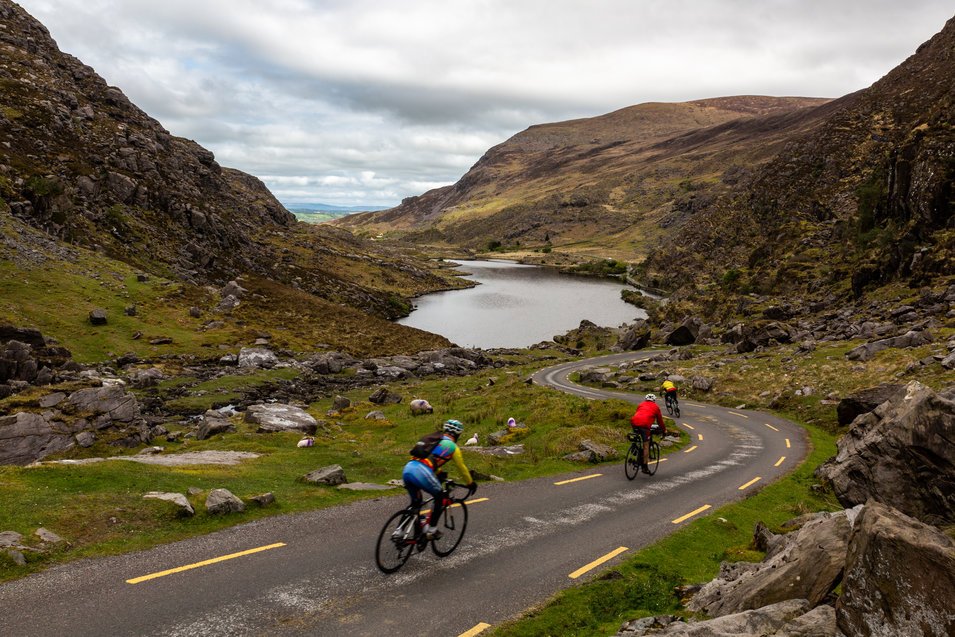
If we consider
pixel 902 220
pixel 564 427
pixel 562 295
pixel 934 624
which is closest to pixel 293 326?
pixel 564 427

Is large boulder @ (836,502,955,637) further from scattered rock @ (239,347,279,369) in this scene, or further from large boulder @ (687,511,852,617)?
scattered rock @ (239,347,279,369)

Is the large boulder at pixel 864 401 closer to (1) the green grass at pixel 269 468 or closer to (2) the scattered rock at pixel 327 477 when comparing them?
(1) the green grass at pixel 269 468

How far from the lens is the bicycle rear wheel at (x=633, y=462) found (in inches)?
865

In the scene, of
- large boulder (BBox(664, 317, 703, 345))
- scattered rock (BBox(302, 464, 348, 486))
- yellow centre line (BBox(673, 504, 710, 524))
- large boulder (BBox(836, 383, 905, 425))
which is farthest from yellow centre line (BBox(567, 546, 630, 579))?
large boulder (BBox(664, 317, 703, 345))

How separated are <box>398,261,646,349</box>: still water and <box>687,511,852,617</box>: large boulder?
291 ft

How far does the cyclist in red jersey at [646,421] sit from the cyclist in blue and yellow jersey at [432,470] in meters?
11.0

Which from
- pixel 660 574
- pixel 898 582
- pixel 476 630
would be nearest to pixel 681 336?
pixel 660 574

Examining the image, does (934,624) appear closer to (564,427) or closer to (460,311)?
(564,427)

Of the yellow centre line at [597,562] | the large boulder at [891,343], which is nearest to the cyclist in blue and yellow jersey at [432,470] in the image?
the yellow centre line at [597,562]

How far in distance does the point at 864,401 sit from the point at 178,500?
3555 centimetres

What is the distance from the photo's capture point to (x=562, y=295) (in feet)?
540

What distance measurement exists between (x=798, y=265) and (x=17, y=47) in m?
146

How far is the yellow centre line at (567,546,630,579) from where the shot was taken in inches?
504

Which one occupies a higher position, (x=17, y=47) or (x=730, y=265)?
(x=17, y=47)
